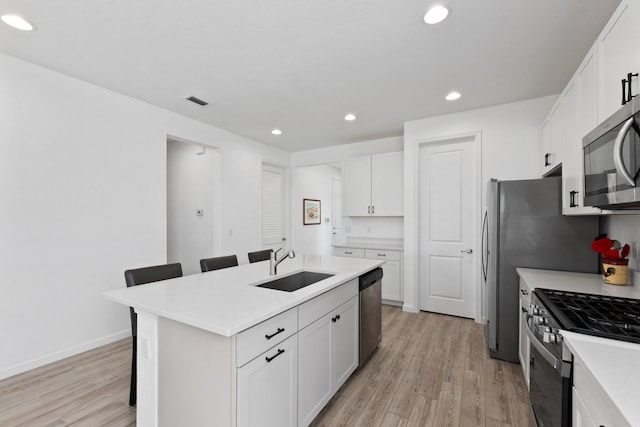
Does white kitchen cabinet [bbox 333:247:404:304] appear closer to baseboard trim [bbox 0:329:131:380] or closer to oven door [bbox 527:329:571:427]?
oven door [bbox 527:329:571:427]

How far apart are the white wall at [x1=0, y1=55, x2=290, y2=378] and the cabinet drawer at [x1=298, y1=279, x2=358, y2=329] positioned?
2.48 m

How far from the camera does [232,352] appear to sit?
1.23 metres

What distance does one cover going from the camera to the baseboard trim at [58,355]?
238cm

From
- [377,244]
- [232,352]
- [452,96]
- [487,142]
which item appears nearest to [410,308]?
[377,244]

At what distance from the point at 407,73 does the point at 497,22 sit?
80 centimetres

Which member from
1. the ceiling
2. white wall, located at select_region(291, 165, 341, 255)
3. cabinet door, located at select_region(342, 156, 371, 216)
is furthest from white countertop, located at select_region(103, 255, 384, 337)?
white wall, located at select_region(291, 165, 341, 255)

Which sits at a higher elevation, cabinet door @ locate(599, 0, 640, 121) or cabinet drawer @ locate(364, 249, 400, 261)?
cabinet door @ locate(599, 0, 640, 121)

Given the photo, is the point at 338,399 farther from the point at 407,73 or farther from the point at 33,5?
the point at 33,5

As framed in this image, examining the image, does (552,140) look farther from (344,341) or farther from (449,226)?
(344,341)

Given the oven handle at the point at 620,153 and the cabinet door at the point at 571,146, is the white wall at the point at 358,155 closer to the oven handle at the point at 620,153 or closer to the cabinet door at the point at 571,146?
the cabinet door at the point at 571,146

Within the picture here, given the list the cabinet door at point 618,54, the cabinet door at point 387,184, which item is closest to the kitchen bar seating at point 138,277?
the cabinet door at point 618,54

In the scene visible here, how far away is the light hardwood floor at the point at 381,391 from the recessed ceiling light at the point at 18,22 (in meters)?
2.65

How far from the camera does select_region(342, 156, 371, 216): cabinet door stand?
15.6ft

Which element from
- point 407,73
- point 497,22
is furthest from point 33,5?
point 497,22
